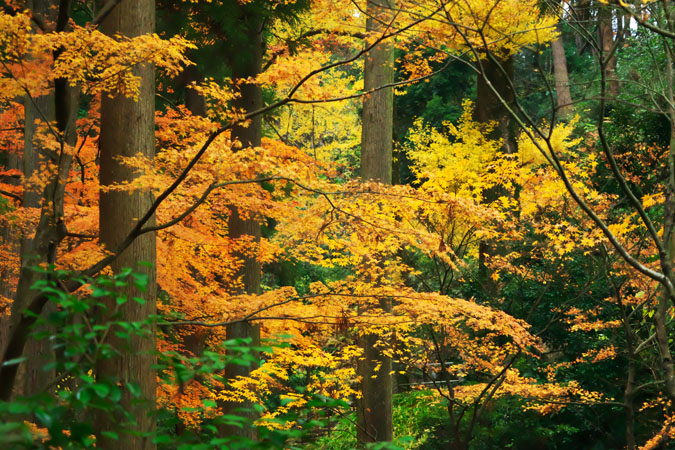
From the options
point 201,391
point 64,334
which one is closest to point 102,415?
point 64,334

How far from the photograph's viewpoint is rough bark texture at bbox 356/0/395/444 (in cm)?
857

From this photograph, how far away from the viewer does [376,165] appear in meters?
8.96

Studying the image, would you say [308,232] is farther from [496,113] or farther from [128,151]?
[496,113]

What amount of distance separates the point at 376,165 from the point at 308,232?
2.52 meters

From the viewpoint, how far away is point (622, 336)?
30.4 ft

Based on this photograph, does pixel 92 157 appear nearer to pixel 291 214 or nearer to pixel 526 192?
pixel 291 214

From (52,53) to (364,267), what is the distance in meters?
4.76

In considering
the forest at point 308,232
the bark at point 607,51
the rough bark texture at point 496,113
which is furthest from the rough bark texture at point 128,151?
the rough bark texture at point 496,113

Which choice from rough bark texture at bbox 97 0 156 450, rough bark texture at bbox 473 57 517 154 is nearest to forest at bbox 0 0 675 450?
rough bark texture at bbox 97 0 156 450

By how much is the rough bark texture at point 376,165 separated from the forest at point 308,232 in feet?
0.13

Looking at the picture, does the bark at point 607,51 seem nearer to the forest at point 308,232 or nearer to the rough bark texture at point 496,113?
the forest at point 308,232

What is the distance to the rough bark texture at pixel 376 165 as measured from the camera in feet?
28.1

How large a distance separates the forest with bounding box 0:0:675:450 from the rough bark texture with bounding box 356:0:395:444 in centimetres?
4

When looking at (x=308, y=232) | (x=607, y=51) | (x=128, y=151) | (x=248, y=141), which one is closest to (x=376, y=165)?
(x=248, y=141)
